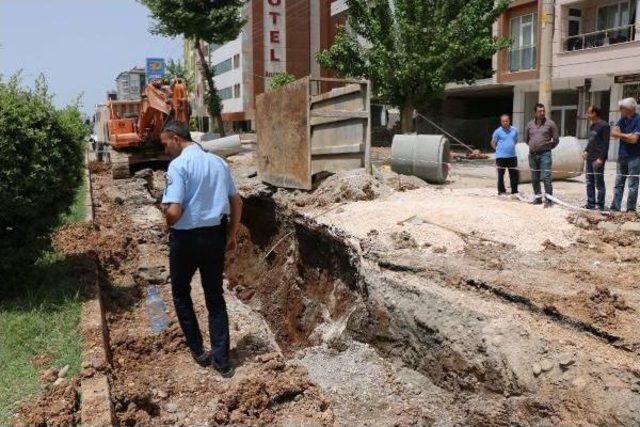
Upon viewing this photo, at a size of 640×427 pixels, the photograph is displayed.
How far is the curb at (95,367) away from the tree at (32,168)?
32.8 inches

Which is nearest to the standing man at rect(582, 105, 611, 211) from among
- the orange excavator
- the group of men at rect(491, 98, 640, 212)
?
the group of men at rect(491, 98, 640, 212)

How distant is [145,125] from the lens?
677 inches

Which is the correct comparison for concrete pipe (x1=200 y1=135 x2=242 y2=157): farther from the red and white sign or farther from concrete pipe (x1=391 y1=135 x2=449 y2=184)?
the red and white sign

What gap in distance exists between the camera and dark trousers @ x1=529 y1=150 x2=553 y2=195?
9.36 meters

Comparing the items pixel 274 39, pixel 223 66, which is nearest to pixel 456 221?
pixel 274 39

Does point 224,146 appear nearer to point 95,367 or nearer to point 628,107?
point 628,107

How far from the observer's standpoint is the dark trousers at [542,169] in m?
9.36

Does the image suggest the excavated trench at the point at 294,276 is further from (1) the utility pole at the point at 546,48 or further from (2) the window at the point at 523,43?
(2) the window at the point at 523,43

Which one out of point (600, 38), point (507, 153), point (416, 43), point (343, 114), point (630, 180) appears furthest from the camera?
point (600, 38)

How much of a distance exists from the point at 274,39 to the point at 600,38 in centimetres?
3583

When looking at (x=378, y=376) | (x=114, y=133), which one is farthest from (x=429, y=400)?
(x=114, y=133)

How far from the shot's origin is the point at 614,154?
2086 centimetres

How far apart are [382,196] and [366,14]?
10557 mm

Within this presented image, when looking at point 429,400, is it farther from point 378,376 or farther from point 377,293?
point 377,293
